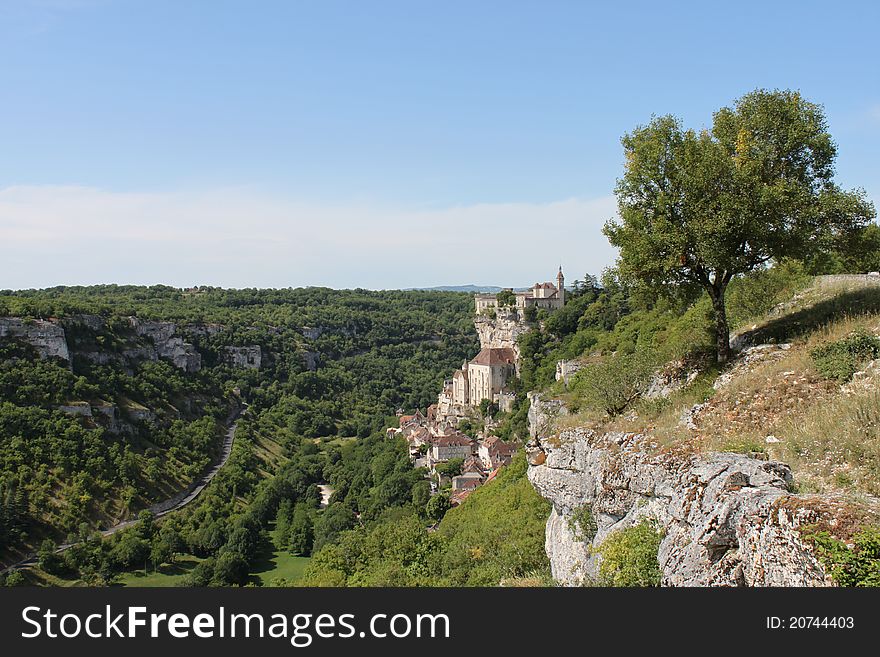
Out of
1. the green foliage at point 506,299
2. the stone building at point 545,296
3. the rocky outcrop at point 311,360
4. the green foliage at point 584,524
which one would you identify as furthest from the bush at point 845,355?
the rocky outcrop at point 311,360

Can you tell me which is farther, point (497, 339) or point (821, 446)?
point (497, 339)

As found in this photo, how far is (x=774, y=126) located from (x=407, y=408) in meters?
90.0

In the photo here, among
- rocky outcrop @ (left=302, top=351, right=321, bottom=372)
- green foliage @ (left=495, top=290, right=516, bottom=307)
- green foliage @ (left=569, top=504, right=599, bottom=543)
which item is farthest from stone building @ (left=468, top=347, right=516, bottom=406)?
green foliage @ (left=569, top=504, right=599, bottom=543)

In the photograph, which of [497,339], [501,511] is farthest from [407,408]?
[501,511]

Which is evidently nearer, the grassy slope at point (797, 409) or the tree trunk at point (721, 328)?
the grassy slope at point (797, 409)

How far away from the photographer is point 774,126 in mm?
12453

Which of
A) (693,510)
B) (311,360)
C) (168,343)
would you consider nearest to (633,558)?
(693,510)

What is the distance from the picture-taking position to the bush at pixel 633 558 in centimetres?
823

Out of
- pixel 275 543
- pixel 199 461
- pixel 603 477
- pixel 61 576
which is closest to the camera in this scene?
pixel 603 477

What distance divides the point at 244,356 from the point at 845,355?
103m

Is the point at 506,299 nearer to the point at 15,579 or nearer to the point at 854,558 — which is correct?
the point at 15,579

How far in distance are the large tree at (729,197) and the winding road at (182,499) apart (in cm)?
5182

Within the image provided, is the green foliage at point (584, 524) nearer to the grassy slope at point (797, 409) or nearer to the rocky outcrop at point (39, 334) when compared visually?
the grassy slope at point (797, 409)

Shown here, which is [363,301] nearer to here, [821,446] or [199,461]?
[199,461]
